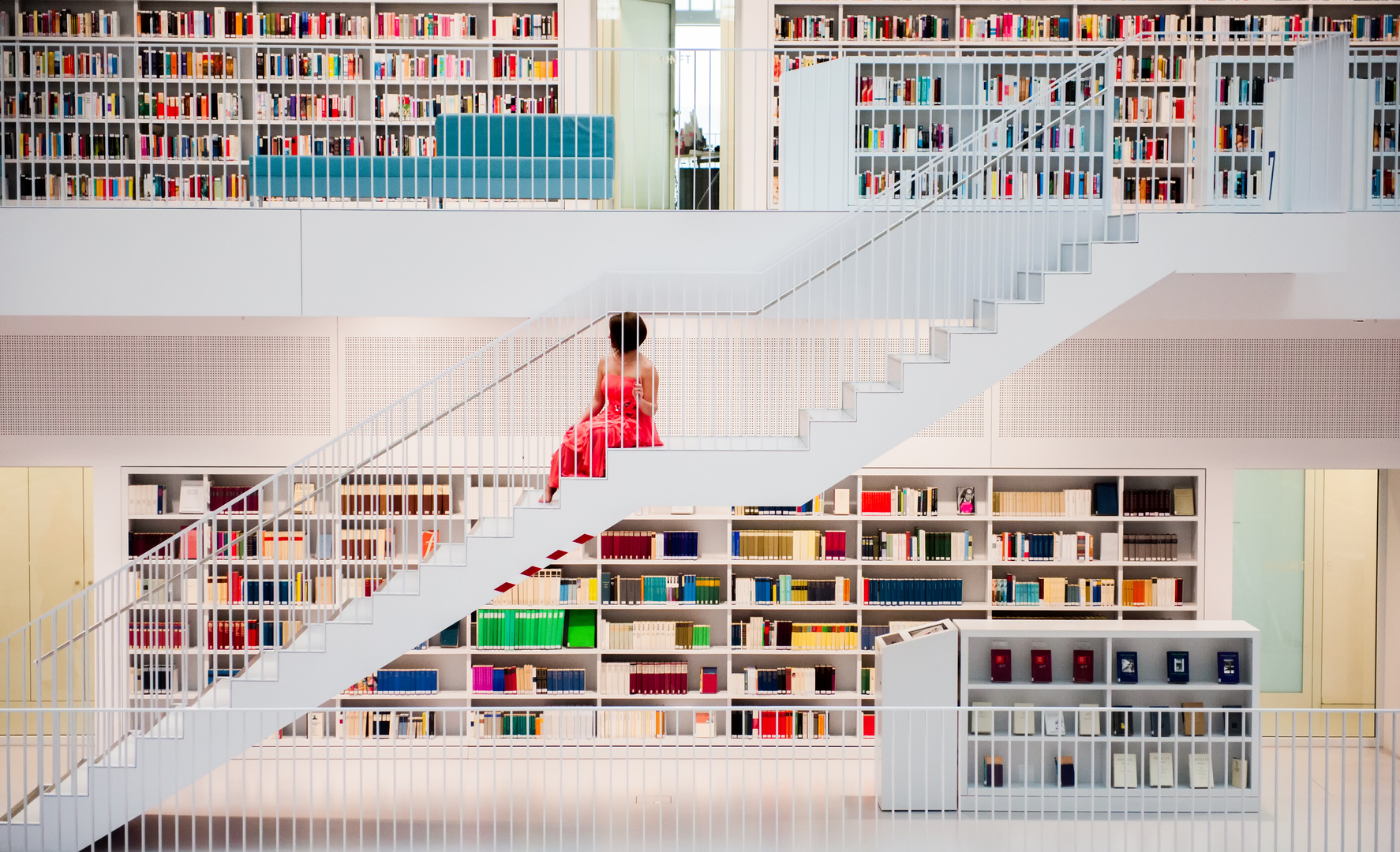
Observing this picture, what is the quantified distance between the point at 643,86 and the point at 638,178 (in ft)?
3.81

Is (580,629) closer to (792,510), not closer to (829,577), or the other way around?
(792,510)

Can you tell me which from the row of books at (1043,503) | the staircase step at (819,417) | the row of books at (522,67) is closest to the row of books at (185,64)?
the row of books at (522,67)

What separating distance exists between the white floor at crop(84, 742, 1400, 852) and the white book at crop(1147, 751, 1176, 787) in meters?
0.15

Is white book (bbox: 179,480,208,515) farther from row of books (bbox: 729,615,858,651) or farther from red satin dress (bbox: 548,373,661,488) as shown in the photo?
row of books (bbox: 729,615,858,651)

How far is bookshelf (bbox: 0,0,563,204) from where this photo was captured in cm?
856

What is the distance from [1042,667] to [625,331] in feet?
10.6

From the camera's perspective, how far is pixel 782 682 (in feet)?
27.3

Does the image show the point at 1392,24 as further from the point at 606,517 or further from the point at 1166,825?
the point at 606,517

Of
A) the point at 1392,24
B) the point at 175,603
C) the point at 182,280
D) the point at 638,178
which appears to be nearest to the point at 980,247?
the point at 638,178

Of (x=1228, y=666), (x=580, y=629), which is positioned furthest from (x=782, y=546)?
(x=1228, y=666)

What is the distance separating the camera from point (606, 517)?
5.64 metres

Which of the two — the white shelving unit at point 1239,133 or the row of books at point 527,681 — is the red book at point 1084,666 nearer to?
the white shelving unit at point 1239,133

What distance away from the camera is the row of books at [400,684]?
830 cm

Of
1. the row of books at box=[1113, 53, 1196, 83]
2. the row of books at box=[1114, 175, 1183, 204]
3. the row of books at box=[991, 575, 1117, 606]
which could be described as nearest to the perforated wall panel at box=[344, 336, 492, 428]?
the row of books at box=[991, 575, 1117, 606]
